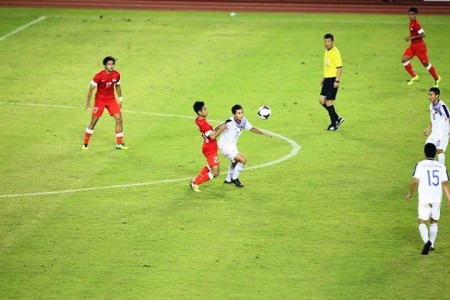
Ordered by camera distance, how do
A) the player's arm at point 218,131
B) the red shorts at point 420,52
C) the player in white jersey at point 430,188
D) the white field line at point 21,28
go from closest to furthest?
1. the player in white jersey at point 430,188
2. the player's arm at point 218,131
3. the red shorts at point 420,52
4. the white field line at point 21,28

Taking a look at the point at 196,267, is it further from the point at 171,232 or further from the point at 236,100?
the point at 236,100

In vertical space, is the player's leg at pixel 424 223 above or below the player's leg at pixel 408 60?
below

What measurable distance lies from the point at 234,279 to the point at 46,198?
5.68m

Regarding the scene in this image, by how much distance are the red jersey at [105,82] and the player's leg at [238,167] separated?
13.7ft

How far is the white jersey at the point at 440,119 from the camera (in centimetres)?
2095

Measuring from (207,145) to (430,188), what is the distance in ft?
17.0

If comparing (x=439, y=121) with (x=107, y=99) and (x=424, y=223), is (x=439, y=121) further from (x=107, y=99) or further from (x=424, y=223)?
(x=107, y=99)

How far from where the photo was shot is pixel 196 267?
17.0m

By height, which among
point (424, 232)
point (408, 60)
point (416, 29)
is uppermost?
point (416, 29)

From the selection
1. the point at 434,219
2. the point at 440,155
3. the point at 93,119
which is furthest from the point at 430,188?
the point at 93,119

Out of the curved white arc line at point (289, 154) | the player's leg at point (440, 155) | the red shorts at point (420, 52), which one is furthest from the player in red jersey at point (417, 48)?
the player's leg at point (440, 155)

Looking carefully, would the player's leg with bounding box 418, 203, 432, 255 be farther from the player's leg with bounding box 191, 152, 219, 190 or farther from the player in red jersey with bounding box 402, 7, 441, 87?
the player in red jersey with bounding box 402, 7, 441, 87

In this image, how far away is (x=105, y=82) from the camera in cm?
2377

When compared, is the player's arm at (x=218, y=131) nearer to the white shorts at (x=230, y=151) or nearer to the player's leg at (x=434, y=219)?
the white shorts at (x=230, y=151)
